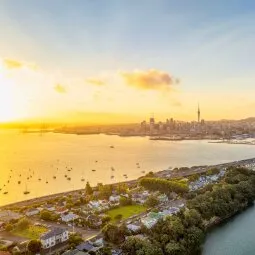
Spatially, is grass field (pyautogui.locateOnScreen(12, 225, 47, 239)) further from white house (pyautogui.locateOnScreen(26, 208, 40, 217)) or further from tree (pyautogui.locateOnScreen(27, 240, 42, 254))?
white house (pyautogui.locateOnScreen(26, 208, 40, 217))

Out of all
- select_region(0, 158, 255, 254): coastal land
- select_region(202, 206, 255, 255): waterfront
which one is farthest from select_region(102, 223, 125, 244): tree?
select_region(202, 206, 255, 255): waterfront

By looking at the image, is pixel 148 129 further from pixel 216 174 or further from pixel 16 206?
pixel 16 206

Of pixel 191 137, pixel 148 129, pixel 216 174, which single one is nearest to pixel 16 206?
pixel 216 174

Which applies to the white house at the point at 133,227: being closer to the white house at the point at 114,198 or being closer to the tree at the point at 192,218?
the tree at the point at 192,218

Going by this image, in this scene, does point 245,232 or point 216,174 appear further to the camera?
point 216,174

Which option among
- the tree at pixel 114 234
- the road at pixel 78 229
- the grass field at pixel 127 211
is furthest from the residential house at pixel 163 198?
the tree at pixel 114 234

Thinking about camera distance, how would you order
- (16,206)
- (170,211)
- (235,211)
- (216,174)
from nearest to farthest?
(170,211) → (235,211) → (16,206) → (216,174)

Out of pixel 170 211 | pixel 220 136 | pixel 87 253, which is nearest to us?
pixel 87 253
